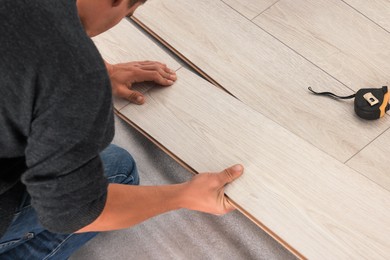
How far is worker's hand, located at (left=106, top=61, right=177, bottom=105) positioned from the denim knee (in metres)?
0.15

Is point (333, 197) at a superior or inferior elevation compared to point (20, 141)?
inferior

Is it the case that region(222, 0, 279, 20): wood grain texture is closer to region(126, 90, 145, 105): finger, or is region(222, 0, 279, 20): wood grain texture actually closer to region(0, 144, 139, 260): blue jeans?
region(126, 90, 145, 105): finger

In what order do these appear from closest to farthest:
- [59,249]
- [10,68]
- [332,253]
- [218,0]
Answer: [10,68]
[332,253]
[59,249]
[218,0]

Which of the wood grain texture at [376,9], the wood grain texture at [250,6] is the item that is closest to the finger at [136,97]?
the wood grain texture at [250,6]

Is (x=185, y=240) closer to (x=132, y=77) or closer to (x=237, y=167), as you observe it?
(x=237, y=167)

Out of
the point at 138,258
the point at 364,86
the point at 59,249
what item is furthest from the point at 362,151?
the point at 59,249

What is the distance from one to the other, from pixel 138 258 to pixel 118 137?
374mm

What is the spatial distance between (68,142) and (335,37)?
3.80 ft

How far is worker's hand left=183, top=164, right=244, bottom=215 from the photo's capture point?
5.04 feet

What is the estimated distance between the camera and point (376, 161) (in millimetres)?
1754

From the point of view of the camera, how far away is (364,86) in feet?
6.20

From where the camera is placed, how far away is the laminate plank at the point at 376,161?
1.73 metres

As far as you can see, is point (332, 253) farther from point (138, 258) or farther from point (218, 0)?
point (218, 0)

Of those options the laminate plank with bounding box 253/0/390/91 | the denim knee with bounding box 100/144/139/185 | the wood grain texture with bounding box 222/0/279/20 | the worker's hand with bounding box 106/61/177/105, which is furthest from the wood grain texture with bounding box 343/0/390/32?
the denim knee with bounding box 100/144/139/185
